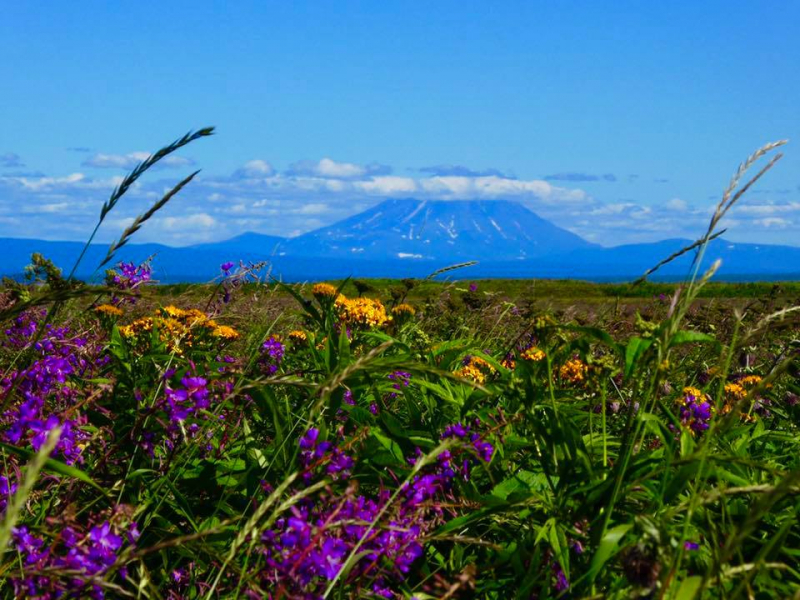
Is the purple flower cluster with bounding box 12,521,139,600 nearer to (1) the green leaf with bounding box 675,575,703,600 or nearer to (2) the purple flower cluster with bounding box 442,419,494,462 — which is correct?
(2) the purple flower cluster with bounding box 442,419,494,462

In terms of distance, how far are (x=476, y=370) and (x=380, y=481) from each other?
2.41 meters

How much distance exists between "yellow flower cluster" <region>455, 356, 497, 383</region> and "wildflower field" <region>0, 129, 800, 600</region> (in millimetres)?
350

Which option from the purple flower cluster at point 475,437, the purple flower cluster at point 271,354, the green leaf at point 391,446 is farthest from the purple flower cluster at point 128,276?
the purple flower cluster at point 475,437

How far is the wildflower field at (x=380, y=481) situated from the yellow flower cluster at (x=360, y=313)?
942mm

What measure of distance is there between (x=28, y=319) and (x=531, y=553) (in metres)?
3.69

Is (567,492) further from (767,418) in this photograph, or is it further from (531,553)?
(767,418)

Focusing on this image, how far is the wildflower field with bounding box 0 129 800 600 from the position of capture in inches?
67.9

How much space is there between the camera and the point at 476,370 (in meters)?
4.39

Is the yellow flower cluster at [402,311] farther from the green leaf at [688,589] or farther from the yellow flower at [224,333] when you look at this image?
the green leaf at [688,589]

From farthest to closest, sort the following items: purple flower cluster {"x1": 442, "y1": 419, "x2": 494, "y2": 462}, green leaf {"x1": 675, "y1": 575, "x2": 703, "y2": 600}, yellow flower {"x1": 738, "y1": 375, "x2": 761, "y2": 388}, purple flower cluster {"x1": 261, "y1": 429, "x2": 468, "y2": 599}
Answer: yellow flower {"x1": 738, "y1": 375, "x2": 761, "y2": 388}
purple flower cluster {"x1": 442, "y1": 419, "x2": 494, "y2": 462}
green leaf {"x1": 675, "y1": 575, "x2": 703, "y2": 600}
purple flower cluster {"x1": 261, "y1": 429, "x2": 468, "y2": 599}

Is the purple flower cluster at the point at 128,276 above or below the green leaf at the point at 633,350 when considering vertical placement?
above

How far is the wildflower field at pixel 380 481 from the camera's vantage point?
5.66 ft

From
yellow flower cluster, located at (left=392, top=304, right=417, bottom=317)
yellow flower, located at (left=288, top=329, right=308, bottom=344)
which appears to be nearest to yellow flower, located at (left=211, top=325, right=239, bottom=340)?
yellow flower, located at (left=288, top=329, right=308, bottom=344)

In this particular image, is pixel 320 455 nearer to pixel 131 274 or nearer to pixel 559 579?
pixel 559 579
